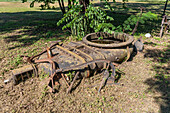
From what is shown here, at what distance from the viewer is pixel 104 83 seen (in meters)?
3.90

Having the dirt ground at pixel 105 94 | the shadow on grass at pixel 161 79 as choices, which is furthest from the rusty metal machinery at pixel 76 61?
the shadow on grass at pixel 161 79

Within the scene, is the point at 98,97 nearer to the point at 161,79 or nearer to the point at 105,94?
the point at 105,94

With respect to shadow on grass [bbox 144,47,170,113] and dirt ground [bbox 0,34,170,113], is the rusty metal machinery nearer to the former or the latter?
dirt ground [bbox 0,34,170,113]

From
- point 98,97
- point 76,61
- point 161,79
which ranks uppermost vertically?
point 76,61

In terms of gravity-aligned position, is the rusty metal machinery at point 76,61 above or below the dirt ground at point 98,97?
above

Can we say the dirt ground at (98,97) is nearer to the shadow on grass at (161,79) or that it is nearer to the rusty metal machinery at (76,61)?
the shadow on grass at (161,79)

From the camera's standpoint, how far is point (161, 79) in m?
4.25

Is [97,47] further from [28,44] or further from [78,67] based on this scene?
[28,44]

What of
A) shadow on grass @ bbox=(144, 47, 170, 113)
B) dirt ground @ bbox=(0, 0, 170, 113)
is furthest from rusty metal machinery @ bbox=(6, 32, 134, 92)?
shadow on grass @ bbox=(144, 47, 170, 113)

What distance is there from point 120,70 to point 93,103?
1.88 metres

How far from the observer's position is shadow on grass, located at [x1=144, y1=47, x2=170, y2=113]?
11.2 ft

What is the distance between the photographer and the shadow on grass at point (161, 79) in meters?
3.40

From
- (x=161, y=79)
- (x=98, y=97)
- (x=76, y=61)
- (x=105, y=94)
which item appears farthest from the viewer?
(x=161, y=79)

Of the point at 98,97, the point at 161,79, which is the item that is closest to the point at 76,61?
the point at 98,97
